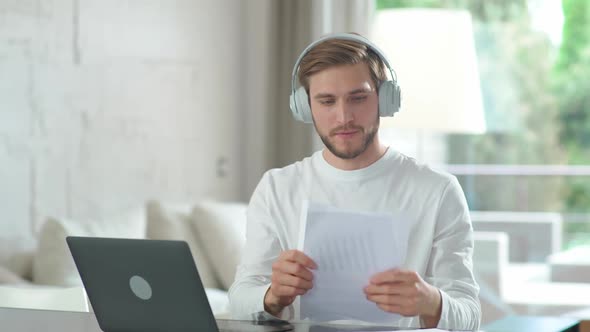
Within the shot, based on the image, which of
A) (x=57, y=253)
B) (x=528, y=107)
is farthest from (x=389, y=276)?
(x=528, y=107)

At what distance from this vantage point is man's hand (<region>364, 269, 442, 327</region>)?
178cm

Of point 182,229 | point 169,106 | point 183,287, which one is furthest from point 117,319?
point 169,106

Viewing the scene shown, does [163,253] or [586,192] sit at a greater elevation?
[163,253]

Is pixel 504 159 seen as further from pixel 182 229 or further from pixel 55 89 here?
pixel 55 89

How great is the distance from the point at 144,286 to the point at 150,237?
2772mm

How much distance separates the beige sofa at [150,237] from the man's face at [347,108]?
1.38 meters

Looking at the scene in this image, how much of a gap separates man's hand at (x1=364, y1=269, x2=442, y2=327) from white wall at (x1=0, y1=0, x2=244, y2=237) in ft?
7.98

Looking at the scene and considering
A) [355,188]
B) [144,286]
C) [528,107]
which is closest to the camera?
[144,286]

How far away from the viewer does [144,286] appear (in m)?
1.69

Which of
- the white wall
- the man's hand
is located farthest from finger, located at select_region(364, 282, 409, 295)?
the white wall

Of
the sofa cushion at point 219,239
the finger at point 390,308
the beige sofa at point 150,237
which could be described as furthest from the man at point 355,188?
the sofa cushion at point 219,239

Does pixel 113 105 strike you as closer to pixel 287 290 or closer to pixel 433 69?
pixel 433 69

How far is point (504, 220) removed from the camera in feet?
18.1

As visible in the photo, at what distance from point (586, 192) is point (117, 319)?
406cm
